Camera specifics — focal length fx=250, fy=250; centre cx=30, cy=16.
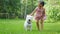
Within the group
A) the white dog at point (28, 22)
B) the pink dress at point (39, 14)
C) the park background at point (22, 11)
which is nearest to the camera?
the white dog at point (28, 22)

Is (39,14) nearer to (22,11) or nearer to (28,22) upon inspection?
(28,22)

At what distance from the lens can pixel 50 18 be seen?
10.5 meters

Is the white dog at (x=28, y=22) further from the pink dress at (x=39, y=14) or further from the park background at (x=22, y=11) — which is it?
the park background at (x=22, y=11)

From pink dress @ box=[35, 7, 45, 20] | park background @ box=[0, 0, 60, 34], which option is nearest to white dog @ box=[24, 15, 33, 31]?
pink dress @ box=[35, 7, 45, 20]

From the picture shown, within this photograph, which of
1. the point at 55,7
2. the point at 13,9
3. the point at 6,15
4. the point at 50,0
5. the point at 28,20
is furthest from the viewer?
the point at 13,9

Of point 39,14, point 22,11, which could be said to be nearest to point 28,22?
point 39,14

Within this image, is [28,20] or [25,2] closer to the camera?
[28,20]

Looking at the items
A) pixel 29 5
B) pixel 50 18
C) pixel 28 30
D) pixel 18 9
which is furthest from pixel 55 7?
pixel 28 30

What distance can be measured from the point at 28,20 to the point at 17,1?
7521mm

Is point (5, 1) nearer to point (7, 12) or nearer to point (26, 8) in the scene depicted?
point (7, 12)

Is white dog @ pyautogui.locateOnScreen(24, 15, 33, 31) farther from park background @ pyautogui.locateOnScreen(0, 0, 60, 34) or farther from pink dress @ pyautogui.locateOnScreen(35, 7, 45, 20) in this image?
park background @ pyautogui.locateOnScreen(0, 0, 60, 34)

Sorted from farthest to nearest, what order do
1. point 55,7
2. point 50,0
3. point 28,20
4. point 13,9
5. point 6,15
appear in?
point 13,9 < point 6,15 < point 50,0 < point 55,7 < point 28,20

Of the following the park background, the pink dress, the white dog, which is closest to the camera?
the white dog

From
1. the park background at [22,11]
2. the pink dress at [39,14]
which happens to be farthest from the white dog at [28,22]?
the park background at [22,11]
